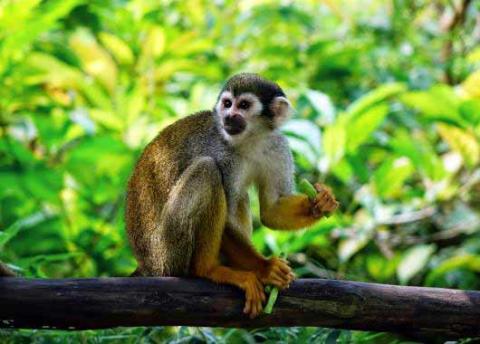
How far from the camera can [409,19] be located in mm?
7066

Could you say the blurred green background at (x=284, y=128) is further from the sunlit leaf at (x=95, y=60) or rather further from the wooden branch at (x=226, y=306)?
the wooden branch at (x=226, y=306)

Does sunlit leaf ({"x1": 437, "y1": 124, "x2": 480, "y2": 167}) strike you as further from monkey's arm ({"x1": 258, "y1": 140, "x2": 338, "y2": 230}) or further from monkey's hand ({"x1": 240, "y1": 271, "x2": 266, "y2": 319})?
monkey's hand ({"x1": 240, "y1": 271, "x2": 266, "y2": 319})

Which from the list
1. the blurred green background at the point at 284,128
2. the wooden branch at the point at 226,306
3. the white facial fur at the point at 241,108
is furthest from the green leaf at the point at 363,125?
the wooden branch at the point at 226,306

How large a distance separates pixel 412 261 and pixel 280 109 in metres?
2.25

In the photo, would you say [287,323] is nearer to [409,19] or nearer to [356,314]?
[356,314]

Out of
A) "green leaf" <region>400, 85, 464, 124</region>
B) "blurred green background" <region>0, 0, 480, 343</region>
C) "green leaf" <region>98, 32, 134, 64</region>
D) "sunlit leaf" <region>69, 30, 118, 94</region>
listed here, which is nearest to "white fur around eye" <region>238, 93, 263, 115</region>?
"blurred green background" <region>0, 0, 480, 343</region>

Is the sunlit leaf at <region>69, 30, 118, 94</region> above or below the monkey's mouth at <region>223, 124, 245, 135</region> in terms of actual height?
above

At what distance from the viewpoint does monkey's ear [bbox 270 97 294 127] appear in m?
3.76

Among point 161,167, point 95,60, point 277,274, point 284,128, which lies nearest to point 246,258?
point 277,274

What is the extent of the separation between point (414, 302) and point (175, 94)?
456 centimetres

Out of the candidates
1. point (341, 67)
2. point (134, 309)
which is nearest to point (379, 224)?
point (341, 67)

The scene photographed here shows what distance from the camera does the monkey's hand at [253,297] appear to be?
2965 millimetres

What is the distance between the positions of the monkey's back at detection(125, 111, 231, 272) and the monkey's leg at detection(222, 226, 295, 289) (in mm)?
368

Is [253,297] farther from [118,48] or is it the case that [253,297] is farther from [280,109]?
[118,48]
